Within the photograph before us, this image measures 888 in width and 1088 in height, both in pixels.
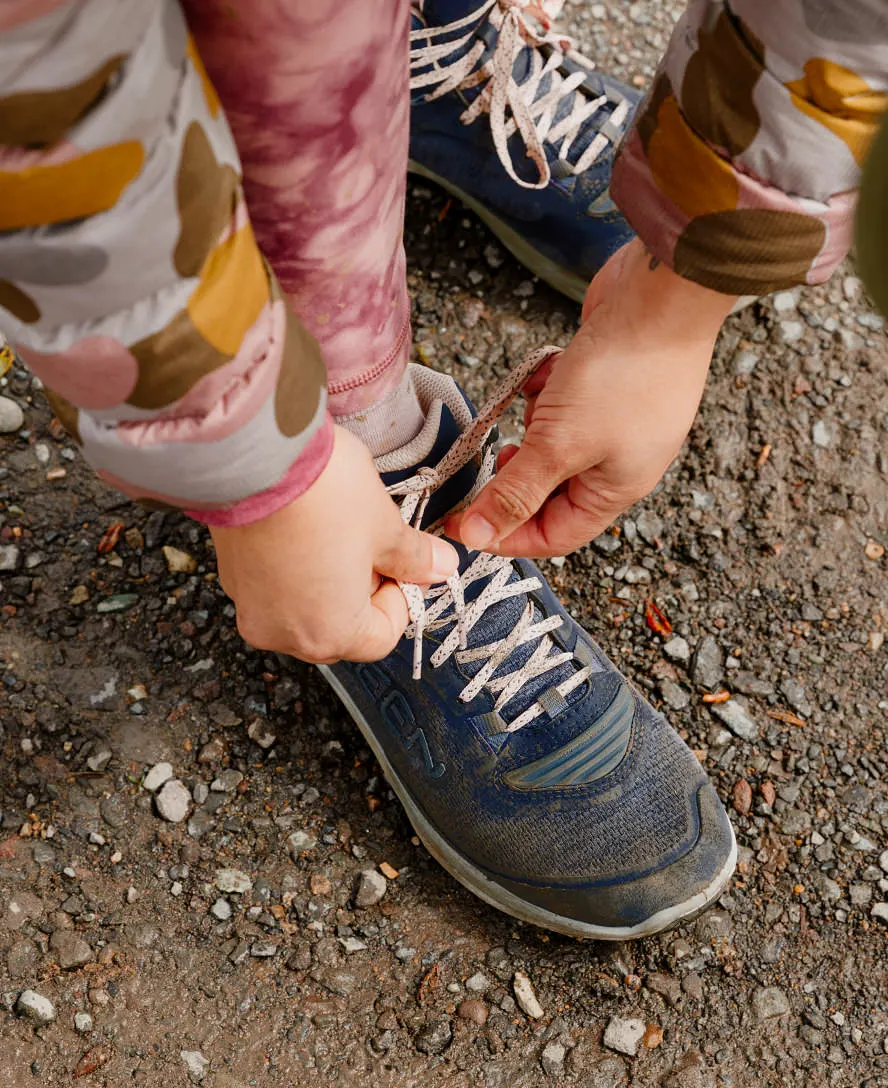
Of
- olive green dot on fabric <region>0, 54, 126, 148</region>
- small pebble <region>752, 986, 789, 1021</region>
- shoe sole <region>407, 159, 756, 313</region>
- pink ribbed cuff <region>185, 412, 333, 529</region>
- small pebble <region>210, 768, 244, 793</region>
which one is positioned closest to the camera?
olive green dot on fabric <region>0, 54, 126, 148</region>

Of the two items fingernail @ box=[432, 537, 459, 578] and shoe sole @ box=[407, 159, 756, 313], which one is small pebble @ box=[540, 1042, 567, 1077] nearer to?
fingernail @ box=[432, 537, 459, 578]

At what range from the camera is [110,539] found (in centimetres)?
152

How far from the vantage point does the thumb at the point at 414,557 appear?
93 centimetres

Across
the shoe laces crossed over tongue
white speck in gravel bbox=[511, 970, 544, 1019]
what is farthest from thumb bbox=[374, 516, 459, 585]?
the shoe laces crossed over tongue

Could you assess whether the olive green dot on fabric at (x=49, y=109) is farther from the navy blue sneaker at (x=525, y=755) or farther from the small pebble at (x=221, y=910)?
the small pebble at (x=221, y=910)

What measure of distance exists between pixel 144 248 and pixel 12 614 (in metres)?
1.04

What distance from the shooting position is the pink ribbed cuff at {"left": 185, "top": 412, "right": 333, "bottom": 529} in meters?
0.74

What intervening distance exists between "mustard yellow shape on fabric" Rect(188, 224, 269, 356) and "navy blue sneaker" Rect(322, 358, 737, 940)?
514 millimetres

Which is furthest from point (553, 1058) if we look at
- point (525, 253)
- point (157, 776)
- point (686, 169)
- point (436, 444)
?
point (525, 253)

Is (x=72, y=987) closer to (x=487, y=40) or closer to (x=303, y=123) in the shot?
(x=303, y=123)

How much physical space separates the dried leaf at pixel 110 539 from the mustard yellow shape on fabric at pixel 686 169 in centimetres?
104

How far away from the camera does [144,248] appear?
0.59 m

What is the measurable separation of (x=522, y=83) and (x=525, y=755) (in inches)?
46.9

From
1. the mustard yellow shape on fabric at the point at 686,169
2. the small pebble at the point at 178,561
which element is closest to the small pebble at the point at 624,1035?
the small pebble at the point at 178,561
